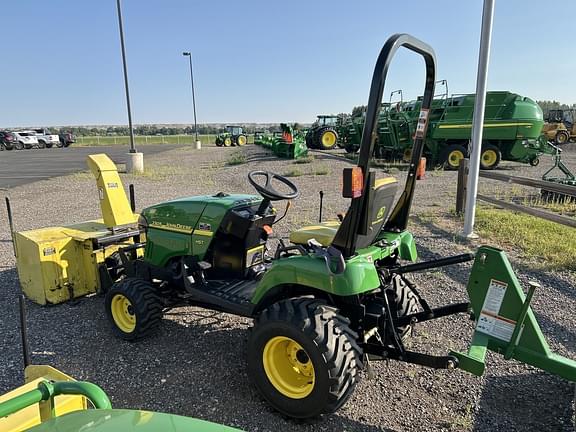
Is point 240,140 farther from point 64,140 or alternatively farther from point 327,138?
point 64,140

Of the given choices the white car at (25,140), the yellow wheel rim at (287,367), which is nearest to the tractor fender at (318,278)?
the yellow wheel rim at (287,367)

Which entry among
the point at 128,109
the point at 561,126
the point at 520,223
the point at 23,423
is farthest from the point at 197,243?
the point at 561,126

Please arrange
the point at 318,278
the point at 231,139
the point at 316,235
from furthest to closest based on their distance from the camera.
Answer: the point at 231,139 → the point at 316,235 → the point at 318,278

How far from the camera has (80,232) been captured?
4.50m

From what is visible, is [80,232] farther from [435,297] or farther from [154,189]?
[154,189]

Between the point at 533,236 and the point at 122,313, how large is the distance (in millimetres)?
5863

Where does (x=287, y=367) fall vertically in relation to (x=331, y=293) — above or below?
below

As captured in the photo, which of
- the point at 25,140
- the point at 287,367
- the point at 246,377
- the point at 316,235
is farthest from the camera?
the point at 25,140

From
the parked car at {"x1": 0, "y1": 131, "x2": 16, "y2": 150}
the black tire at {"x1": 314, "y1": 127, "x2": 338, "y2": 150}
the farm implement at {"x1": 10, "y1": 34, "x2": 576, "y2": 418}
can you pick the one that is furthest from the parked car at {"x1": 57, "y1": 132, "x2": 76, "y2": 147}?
the farm implement at {"x1": 10, "y1": 34, "x2": 576, "y2": 418}

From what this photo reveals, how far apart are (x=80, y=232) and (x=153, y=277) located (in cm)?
129

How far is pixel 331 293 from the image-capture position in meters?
2.57

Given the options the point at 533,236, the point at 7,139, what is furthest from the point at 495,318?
the point at 7,139

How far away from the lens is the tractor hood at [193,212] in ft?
11.3

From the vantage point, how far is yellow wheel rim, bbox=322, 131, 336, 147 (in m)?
25.5
